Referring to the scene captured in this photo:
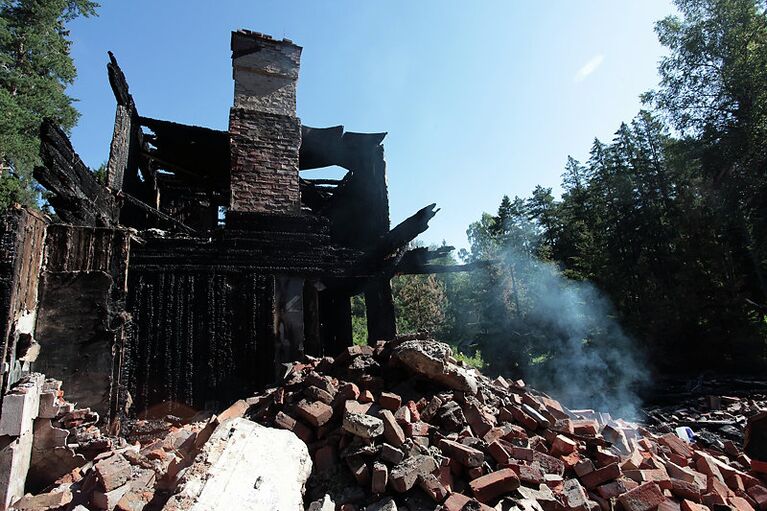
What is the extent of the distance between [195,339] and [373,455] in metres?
4.03

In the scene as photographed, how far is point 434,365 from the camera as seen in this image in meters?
4.89

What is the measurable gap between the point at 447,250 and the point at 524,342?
1802 cm

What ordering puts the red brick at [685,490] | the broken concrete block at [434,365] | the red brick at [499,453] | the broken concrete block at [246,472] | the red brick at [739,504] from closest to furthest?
1. the broken concrete block at [246,472]
2. the red brick at [499,453]
3. the red brick at [685,490]
4. the red brick at [739,504]
5. the broken concrete block at [434,365]

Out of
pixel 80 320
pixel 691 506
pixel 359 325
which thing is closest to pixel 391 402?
pixel 691 506

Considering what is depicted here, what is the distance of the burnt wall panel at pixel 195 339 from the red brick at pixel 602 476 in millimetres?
4803

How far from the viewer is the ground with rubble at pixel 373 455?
3334mm

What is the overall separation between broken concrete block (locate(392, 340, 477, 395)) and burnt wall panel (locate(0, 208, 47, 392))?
443 centimetres

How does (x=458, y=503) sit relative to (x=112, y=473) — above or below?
below

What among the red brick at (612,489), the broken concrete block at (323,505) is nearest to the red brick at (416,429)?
the broken concrete block at (323,505)

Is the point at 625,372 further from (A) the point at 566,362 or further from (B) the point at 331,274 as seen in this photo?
(B) the point at 331,274

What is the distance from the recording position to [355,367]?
5199 millimetres

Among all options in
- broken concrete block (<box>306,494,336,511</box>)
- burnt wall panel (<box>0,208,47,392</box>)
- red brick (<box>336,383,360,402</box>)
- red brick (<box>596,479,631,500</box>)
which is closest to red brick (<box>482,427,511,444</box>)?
red brick (<box>596,479,631,500</box>)

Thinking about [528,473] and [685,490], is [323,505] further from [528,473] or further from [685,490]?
[685,490]

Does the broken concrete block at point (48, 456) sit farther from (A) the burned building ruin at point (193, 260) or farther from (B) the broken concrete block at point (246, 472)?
(B) the broken concrete block at point (246, 472)
